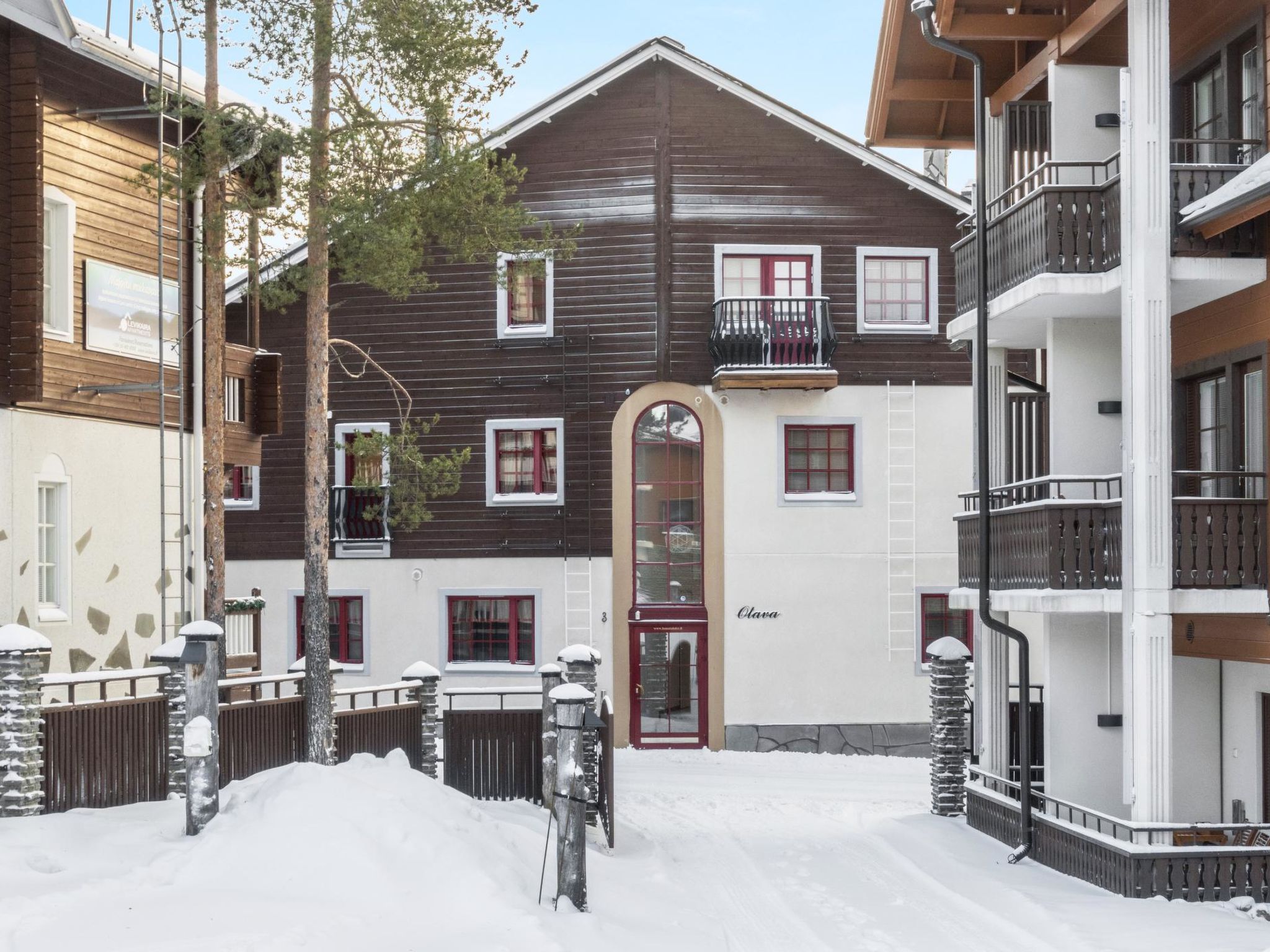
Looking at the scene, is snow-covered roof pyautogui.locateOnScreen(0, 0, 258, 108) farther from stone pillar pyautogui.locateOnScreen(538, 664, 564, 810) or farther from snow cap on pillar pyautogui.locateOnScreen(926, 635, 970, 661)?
snow cap on pillar pyautogui.locateOnScreen(926, 635, 970, 661)

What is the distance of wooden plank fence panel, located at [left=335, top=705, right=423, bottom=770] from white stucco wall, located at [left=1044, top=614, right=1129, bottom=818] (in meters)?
7.21

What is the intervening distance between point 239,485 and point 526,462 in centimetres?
568

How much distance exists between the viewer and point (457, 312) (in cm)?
2758

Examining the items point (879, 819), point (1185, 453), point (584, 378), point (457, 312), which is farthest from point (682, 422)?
point (1185, 453)

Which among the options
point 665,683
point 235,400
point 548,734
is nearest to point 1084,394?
point 548,734

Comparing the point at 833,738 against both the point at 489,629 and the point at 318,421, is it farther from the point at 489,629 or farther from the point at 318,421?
the point at 318,421

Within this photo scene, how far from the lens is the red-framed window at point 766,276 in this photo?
2694 centimetres

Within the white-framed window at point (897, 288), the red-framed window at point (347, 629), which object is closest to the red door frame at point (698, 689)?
the red-framed window at point (347, 629)

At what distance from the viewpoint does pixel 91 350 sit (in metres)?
18.8

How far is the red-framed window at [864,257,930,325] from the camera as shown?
88.8ft

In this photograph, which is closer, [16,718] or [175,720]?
[16,718]

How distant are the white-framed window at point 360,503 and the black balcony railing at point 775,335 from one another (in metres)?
6.53

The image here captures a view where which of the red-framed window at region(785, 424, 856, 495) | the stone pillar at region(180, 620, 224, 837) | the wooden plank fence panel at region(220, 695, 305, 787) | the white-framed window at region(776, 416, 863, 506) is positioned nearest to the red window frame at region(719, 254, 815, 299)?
the white-framed window at region(776, 416, 863, 506)

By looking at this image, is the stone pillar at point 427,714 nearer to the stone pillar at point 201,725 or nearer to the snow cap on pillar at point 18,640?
the stone pillar at point 201,725
